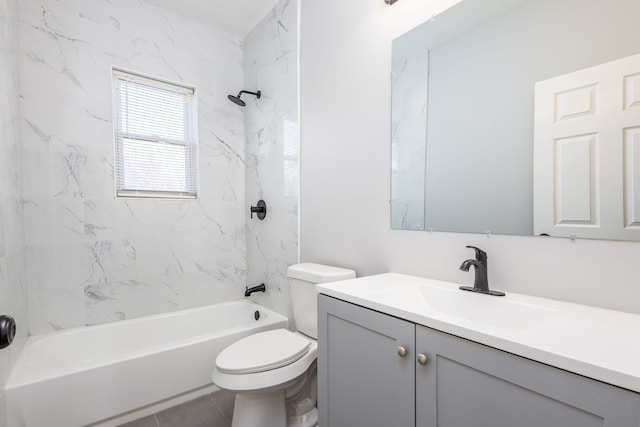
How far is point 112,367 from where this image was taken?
5.28 feet

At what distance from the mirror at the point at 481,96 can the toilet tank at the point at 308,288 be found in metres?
0.44

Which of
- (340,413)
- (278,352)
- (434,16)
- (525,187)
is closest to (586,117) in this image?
(525,187)

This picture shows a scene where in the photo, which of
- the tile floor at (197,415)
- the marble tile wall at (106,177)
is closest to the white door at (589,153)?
the tile floor at (197,415)

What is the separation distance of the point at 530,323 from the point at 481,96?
33.0 inches

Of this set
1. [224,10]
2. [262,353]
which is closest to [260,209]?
[262,353]

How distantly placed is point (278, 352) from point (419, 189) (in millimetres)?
1043

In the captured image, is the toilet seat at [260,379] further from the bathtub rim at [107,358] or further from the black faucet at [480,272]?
the black faucet at [480,272]

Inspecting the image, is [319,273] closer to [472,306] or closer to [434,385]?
[472,306]

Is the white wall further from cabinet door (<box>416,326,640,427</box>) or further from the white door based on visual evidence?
cabinet door (<box>416,326,640,427</box>)

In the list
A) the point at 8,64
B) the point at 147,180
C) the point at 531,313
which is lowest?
the point at 531,313

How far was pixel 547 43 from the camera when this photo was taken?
989 mm

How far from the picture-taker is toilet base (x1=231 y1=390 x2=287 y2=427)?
56.2 inches

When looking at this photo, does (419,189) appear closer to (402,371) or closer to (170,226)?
(402,371)

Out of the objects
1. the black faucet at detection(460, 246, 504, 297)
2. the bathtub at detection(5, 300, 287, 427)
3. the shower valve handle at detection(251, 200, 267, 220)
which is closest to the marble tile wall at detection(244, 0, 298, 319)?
the shower valve handle at detection(251, 200, 267, 220)
